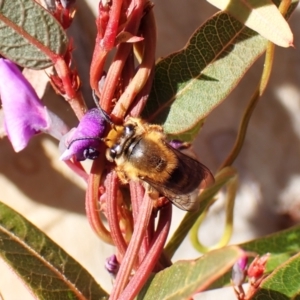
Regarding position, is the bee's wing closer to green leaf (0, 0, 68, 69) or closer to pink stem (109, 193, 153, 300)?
pink stem (109, 193, 153, 300)

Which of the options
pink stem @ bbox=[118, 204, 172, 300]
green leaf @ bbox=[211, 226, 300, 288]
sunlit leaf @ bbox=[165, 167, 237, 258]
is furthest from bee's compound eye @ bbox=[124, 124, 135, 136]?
green leaf @ bbox=[211, 226, 300, 288]

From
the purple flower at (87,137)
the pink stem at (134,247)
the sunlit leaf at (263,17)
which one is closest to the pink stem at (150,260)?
the pink stem at (134,247)

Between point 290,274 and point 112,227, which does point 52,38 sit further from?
point 290,274

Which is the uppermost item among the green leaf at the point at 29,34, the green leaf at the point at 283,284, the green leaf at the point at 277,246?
the green leaf at the point at 29,34

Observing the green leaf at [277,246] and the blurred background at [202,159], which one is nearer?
the green leaf at [277,246]

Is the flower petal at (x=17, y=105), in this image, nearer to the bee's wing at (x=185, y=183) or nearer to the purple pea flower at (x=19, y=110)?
the purple pea flower at (x=19, y=110)

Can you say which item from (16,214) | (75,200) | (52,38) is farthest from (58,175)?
(52,38)
